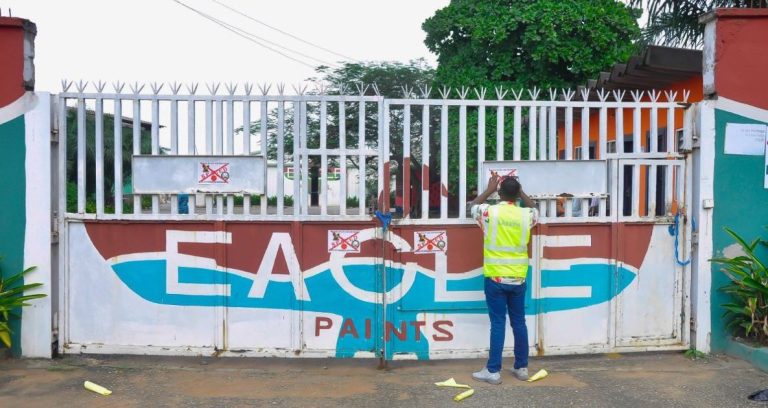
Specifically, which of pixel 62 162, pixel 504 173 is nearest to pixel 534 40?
pixel 504 173

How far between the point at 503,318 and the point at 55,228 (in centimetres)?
375

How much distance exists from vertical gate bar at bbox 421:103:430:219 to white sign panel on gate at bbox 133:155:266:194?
4.34ft

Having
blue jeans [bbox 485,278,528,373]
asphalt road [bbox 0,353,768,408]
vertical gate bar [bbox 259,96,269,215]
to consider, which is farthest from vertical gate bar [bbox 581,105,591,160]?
vertical gate bar [bbox 259,96,269,215]

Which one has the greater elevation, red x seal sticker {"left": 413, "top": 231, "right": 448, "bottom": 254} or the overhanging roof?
the overhanging roof

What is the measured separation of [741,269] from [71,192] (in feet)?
19.2

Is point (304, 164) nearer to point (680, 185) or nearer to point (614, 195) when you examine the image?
point (614, 195)

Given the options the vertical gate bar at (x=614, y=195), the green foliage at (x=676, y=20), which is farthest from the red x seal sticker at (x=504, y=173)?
the green foliage at (x=676, y=20)

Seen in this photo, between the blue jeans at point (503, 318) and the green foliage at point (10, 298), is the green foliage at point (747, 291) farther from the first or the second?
the green foliage at point (10, 298)

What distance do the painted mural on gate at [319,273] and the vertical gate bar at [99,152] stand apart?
0.20 metres

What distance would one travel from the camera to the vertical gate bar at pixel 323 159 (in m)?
4.97

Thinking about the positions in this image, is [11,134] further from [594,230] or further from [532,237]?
[594,230]

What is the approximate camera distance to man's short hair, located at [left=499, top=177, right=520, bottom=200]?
4742 mm

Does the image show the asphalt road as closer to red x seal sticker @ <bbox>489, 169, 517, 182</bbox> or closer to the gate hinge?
the gate hinge

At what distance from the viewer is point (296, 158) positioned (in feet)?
16.6
